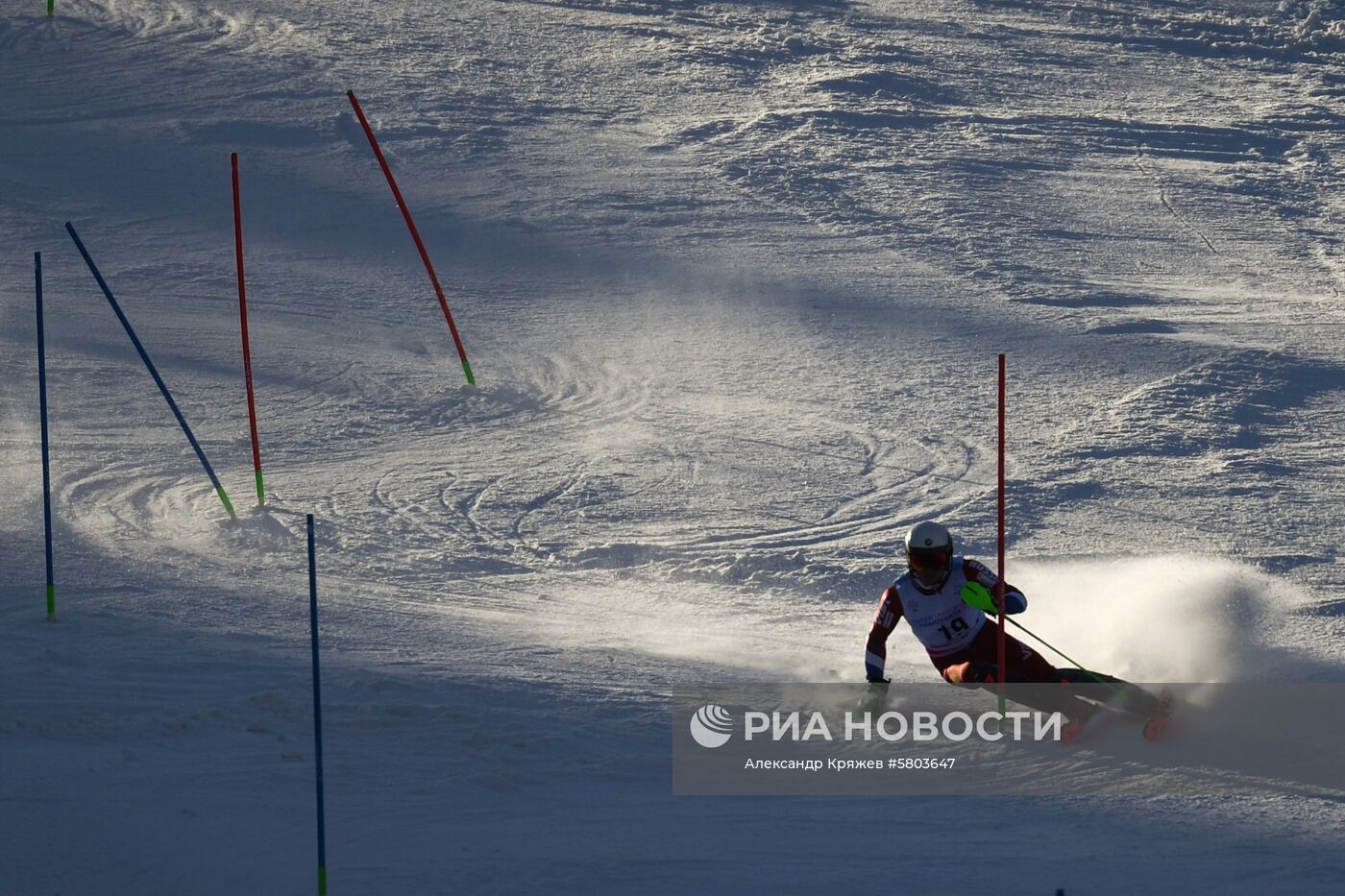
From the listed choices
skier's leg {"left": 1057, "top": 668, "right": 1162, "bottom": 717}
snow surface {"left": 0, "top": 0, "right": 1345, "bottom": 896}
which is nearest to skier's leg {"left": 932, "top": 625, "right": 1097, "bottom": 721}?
skier's leg {"left": 1057, "top": 668, "right": 1162, "bottom": 717}

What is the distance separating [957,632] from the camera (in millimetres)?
7965

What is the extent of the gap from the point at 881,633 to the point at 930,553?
471 mm

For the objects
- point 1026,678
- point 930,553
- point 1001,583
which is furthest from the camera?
point 930,553

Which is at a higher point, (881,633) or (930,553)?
(930,553)

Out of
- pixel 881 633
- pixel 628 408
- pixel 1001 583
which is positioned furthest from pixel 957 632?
pixel 628 408

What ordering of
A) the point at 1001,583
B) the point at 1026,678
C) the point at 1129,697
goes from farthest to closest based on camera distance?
the point at 1026,678 → the point at 1129,697 → the point at 1001,583

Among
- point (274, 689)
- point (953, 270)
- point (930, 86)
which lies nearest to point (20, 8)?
point (930, 86)

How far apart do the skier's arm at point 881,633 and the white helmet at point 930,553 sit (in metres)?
0.19

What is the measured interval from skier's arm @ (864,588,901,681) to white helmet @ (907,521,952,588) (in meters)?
0.19

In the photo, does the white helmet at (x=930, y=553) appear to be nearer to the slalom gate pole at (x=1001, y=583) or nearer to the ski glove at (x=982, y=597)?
the ski glove at (x=982, y=597)

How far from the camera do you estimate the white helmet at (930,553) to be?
25.2 ft

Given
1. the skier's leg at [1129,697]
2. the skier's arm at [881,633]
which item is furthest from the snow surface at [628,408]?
the skier's leg at [1129,697]

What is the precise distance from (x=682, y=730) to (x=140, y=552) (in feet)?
14.3

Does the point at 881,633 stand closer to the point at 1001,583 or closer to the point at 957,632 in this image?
the point at 957,632
